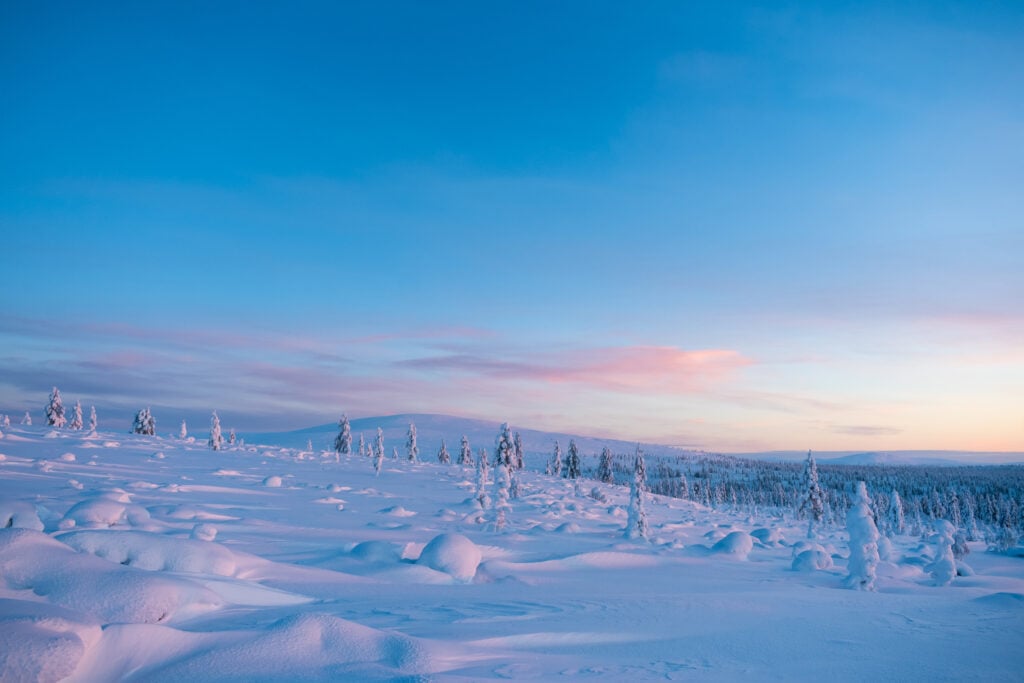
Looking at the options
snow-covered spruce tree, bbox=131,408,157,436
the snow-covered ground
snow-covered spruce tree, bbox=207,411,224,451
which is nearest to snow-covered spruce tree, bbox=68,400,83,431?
snow-covered spruce tree, bbox=131,408,157,436

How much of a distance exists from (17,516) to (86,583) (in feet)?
13.5

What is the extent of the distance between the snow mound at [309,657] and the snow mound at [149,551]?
3.48m

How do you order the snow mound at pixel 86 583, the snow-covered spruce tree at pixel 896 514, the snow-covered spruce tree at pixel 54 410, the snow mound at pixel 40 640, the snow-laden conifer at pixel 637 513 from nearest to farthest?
the snow mound at pixel 40 640 < the snow mound at pixel 86 583 < the snow-laden conifer at pixel 637 513 < the snow-covered spruce tree at pixel 896 514 < the snow-covered spruce tree at pixel 54 410

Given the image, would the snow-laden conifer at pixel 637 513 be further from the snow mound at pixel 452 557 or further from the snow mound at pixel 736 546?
the snow mound at pixel 452 557

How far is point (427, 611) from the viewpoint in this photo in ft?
24.9

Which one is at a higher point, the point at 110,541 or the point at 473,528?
the point at 110,541

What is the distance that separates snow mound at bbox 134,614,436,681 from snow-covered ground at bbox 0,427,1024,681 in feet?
0.06

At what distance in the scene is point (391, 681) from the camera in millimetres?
4543

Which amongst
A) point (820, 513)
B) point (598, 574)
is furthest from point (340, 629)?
point (820, 513)

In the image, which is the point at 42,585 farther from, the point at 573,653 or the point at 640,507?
the point at 640,507

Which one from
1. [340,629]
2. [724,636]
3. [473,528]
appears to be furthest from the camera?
[473,528]

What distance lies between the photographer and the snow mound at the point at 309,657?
4562 mm

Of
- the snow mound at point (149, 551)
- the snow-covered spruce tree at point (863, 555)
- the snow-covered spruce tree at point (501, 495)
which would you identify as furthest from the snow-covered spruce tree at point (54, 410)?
the snow-covered spruce tree at point (863, 555)

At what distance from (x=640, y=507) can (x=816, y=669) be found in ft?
49.7
